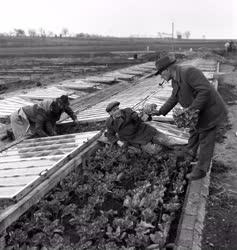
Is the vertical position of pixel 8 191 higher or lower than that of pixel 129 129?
lower

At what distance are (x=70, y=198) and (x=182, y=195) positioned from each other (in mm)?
1837

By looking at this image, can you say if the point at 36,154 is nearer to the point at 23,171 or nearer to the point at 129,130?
the point at 23,171

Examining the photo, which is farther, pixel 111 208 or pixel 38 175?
pixel 38 175

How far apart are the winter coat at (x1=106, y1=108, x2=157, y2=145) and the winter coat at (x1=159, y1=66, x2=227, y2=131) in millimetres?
1286

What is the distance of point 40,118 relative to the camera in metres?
9.21

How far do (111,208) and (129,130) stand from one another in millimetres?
2034

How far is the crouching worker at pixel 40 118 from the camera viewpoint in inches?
360

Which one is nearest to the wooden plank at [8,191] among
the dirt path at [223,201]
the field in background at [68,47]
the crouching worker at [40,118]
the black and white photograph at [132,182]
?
the black and white photograph at [132,182]

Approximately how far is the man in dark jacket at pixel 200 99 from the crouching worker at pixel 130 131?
3.90 feet

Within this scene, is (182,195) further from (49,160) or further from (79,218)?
(49,160)

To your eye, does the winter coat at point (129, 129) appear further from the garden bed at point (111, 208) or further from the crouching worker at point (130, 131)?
the garden bed at point (111, 208)

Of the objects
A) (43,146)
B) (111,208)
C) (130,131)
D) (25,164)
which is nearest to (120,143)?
(130,131)

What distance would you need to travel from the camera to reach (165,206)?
5.39 m

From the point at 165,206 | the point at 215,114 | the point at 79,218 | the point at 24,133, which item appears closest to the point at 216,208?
the point at 165,206
